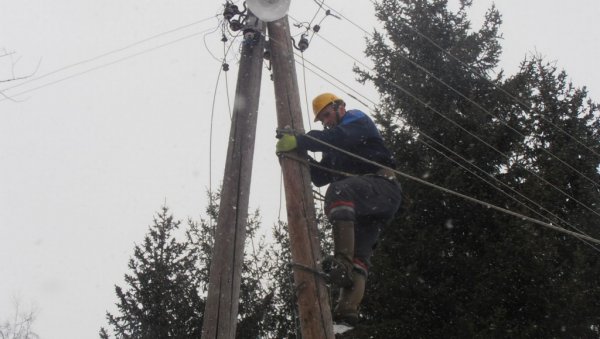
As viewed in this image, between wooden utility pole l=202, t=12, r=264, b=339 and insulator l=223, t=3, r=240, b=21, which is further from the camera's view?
insulator l=223, t=3, r=240, b=21

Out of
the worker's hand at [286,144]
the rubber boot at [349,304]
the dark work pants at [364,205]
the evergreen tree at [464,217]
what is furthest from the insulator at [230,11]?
the evergreen tree at [464,217]

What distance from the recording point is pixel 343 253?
3.72 meters

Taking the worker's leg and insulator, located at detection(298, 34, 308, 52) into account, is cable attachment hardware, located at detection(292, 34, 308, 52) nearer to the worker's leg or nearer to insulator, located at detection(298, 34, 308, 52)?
insulator, located at detection(298, 34, 308, 52)

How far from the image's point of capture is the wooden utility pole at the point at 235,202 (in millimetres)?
3764

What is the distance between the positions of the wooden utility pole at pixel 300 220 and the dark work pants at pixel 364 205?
17 centimetres

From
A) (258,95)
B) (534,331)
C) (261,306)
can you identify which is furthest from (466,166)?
(258,95)

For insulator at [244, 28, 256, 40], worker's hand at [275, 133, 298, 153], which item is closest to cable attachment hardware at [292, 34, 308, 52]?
insulator at [244, 28, 256, 40]

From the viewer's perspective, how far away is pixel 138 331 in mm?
14797

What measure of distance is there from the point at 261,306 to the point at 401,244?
5.66m

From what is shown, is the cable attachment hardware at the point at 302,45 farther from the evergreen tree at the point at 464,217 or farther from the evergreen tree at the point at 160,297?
the evergreen tree at the point at 160,297

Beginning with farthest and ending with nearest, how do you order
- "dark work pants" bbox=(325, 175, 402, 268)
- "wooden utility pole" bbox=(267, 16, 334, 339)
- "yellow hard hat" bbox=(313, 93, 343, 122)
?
1. "yellow hard hat" bbox=(313, 93, 343, 122)
2. "dark work pants" bbox=(325, 175, 402, 268)
3. "wooden utility pole" bbox=(267, 16, 334, 339)

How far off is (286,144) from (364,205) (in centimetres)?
71

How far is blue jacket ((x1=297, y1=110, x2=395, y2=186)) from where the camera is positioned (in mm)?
4207

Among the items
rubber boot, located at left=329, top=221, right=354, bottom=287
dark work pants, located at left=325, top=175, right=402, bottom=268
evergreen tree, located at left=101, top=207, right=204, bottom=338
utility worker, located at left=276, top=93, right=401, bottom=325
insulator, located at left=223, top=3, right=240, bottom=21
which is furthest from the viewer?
evergreen tree, located at left=101, top=207, right=204, bottom=338
